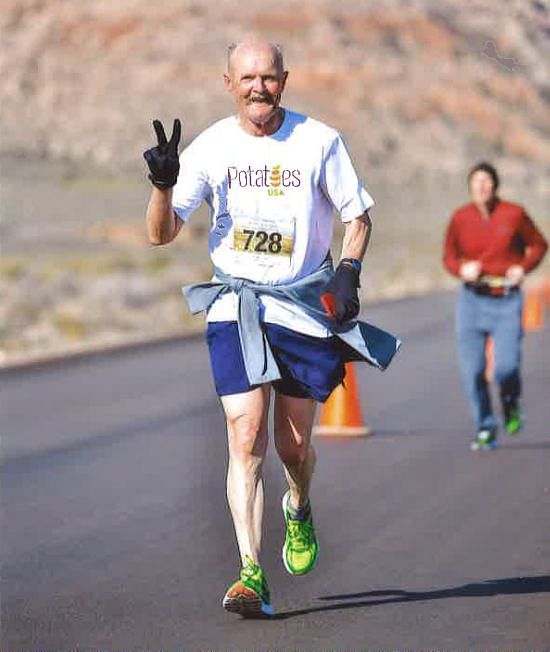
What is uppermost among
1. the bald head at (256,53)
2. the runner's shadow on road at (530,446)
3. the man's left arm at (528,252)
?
the bald head at (256,53)

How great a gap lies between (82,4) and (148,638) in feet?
372

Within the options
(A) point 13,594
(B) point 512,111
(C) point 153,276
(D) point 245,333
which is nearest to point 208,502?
(A) point 13,594

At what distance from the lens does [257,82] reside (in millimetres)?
6918

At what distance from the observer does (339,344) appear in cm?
725

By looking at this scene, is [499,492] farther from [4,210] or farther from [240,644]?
[4,210]

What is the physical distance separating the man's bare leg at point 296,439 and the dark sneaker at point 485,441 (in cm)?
536

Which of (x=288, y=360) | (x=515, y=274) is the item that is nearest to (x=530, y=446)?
(x=515, y=274)

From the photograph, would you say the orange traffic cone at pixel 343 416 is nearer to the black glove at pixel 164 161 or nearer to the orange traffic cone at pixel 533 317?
the black glove at pixel 164 161

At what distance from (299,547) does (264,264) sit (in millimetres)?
1106

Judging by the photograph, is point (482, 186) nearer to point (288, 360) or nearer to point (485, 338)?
point (485, 338)

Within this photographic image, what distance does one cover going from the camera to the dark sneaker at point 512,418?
12.9m

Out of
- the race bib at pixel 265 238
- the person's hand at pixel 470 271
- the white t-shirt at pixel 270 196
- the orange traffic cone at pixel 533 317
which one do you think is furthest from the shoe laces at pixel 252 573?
the orange traffic cone at pixel 533 317

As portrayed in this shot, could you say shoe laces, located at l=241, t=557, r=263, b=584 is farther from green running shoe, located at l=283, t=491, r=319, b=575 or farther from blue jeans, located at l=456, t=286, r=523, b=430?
blue jeans, located at l=456, t=286, r=523, b=430

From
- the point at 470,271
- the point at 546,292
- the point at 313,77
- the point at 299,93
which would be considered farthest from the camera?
the point at 313,77
